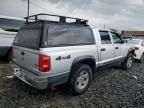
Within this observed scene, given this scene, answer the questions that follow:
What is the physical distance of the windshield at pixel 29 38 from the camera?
367 centimetres

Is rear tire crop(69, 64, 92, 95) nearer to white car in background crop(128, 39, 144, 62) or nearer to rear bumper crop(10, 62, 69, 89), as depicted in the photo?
rear bumper crop(10, 62, 69, 89)

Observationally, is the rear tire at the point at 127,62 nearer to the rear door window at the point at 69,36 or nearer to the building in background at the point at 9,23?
the rear door window at the point at 69,36

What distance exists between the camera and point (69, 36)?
414 cm

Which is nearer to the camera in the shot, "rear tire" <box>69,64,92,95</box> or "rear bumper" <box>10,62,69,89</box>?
"rear bumper" <box>10,62,69,89</box>

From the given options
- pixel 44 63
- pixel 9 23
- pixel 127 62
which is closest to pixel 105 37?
pixel 127 62

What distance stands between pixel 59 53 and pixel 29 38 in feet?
3.22

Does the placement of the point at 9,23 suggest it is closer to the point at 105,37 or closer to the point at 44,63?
the point at 105,37

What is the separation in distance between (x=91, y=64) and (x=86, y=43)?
2.20ft

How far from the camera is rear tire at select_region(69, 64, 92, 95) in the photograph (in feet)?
13.6

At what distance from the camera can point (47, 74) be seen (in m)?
3.50

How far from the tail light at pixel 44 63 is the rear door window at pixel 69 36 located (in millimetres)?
352

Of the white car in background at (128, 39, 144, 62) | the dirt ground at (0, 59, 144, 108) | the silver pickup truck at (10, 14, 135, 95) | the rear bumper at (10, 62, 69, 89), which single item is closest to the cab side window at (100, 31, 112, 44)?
the silver pickup truck at (10, 14, 135, 95)

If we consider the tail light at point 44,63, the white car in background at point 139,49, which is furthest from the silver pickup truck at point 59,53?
the white car in background at point 139,49

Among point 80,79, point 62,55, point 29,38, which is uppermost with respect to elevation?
point 29,38
